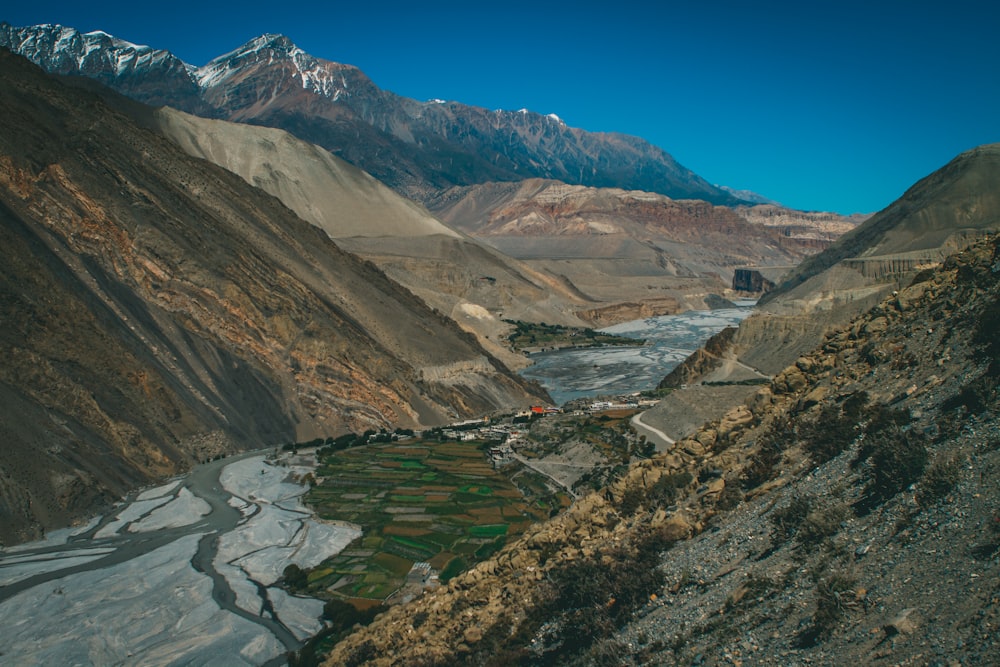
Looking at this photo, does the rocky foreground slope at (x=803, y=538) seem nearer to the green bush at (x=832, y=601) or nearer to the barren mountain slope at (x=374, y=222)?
the green bush at (x=832, y=601)

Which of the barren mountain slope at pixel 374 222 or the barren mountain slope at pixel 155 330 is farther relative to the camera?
the barren mountain slope at pixel 374 222

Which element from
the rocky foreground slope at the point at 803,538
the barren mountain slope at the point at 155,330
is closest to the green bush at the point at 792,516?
the rocky foreground slope at the point at 803,538

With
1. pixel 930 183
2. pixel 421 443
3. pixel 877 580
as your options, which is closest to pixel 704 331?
pixel 930 183

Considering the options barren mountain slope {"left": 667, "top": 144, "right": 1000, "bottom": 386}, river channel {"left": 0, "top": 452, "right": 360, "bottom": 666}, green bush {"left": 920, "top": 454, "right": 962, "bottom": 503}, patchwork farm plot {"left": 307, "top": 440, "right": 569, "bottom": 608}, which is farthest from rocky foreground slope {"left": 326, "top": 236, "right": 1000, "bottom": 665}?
barren mountain slope {"left": 667, "top": 144, "right": 1000, "bottom": 386}

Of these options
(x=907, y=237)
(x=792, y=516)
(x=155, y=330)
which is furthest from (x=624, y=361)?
(x=792, y=516)

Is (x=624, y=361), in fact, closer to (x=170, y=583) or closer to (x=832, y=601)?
(x=170, y=583)

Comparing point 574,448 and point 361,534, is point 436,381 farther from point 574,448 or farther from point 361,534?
point 361,534

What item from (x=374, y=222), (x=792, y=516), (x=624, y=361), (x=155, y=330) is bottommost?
(x=624, y=361)

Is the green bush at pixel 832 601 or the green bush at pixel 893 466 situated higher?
the green bush at pixel 893 466
